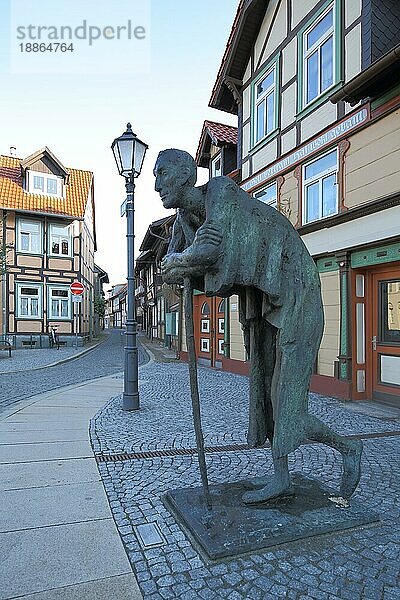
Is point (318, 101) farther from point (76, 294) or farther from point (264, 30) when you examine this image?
point (76, 294)

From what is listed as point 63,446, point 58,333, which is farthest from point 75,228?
point 63,446

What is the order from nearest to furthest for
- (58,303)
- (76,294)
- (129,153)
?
(129,153), (76,294), (58,303)

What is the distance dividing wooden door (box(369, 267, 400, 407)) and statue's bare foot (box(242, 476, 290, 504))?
201 inches

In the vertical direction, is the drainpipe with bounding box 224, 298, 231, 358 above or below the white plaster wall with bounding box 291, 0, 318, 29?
below

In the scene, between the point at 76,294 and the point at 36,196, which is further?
the point at 36,196

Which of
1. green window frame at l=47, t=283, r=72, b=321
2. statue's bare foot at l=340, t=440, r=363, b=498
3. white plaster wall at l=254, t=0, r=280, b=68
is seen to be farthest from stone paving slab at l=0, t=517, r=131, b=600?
green window frame at l=47, t=283, r=72, b=321

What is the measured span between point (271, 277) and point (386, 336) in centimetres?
577

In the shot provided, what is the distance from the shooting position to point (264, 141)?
37.2ft

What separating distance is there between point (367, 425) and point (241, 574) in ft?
14.1

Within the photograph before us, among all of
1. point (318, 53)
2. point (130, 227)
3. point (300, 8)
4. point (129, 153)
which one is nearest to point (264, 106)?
point (300, 8)

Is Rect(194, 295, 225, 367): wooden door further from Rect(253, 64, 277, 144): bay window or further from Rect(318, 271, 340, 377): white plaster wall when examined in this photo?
Rect(318, 271, 340, 377): white plaster wall

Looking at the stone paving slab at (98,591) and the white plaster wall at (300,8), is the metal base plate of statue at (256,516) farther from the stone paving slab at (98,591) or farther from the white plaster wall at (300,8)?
the white plaster wall at (300,8)

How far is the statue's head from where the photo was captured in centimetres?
285

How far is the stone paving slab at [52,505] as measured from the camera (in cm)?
322
